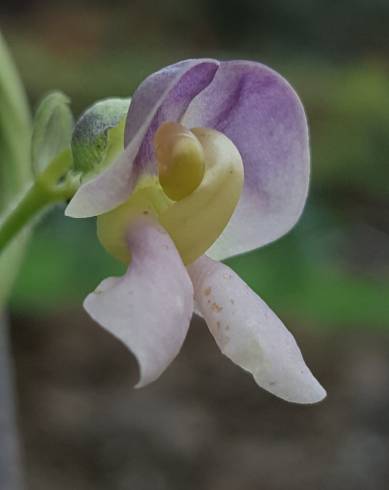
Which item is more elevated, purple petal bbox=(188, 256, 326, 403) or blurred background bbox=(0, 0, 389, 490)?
purple petal bbox=(188, 256, 326, 403)

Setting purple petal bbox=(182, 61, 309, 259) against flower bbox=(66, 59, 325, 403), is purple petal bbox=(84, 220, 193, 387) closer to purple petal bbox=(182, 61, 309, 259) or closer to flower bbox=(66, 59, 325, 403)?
flower bbox=(66, 59, 325, 403)

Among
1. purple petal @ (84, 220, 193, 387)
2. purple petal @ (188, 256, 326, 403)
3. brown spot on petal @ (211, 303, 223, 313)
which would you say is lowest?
purple petal @ (188, 256, 326, 403)

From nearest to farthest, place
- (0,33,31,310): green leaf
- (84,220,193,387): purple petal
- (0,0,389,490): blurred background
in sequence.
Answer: (84,220,193,387): purple petal, (0,33,31,310): green leaf, (0,0,389,490): blurred background

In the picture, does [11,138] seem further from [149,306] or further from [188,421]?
[188,421]

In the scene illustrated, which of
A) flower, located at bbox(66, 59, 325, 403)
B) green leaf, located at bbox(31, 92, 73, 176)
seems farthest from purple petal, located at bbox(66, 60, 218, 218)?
green leaf, located at bbox(31, 92, 73, 176)

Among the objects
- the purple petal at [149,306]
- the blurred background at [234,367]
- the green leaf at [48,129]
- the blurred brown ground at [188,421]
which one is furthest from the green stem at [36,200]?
the blurred brown ground at [188,421]

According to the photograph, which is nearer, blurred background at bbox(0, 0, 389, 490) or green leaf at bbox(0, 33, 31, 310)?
green leaf at bbox(0, 33, 31, 310)

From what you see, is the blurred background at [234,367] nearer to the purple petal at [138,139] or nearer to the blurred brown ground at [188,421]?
the blurred brown ground at [188,421]

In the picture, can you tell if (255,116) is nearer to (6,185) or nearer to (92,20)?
(6,185)
